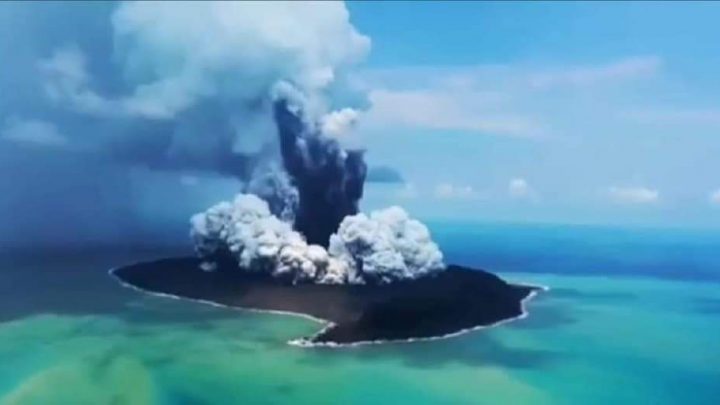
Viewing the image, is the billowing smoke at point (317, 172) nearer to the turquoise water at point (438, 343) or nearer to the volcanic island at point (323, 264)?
the volcanic island at point (323, 264)

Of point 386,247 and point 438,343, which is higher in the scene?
point 386,247

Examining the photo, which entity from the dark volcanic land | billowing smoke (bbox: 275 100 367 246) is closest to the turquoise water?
the dark volcanic land

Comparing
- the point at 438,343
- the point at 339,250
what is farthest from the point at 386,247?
the point at 438,343

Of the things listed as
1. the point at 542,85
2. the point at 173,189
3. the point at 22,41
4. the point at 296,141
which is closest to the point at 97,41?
the point at 22,41

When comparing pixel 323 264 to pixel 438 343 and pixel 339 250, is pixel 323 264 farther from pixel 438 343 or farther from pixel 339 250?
pixel 438 343

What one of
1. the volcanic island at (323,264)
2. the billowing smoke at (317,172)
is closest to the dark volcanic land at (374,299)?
the volcanic island at (323,264)

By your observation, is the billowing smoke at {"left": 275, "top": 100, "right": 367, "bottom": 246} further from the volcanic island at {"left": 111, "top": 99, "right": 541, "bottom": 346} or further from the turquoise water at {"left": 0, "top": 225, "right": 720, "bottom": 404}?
the turquoise water at {"left": 0, "top": 225, "right": 720, "bottom": 404}
